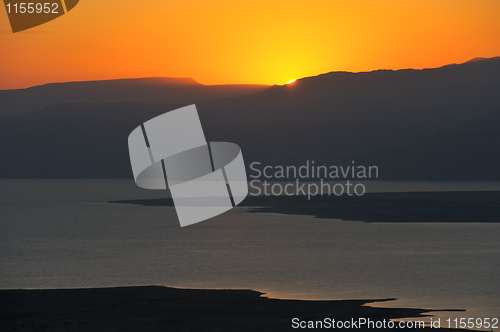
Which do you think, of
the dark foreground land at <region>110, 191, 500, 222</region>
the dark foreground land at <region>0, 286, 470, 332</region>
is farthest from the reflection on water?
the dark foreground land at <region>110, 191, 500, 222</region>

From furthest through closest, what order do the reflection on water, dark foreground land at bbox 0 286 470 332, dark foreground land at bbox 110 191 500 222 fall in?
dark foreground land at bbox 110 191 500 222, the reflection on water, dark foreground land at bbox 0 286 470 332

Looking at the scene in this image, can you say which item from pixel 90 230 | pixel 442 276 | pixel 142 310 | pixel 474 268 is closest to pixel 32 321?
pixel 142 310

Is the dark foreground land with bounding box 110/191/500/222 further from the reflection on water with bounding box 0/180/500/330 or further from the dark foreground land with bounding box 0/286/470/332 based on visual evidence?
the dark foreground land with bounding box 0/286/470/332

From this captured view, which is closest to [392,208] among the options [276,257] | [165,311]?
[276,257]

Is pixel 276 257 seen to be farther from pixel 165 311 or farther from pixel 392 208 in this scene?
pixel 392 208

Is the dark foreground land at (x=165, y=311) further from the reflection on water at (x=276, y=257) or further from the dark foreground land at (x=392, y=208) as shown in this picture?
the dark foreground land at (x=392, y=208)

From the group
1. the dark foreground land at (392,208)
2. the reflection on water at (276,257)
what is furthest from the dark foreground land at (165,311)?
the dark foreground land at (392,208)

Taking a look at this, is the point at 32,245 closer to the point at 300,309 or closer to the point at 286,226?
the point at 286,226
